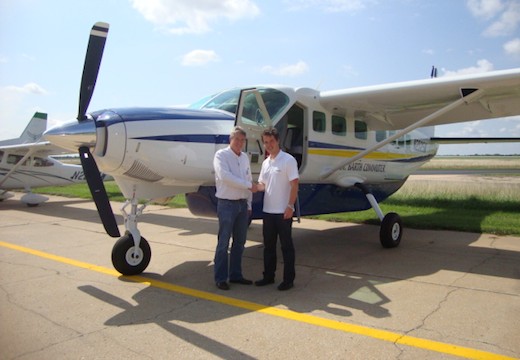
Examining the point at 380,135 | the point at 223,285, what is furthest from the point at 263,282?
the point at 380,135

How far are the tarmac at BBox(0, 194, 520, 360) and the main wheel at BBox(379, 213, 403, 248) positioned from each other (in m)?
0.15

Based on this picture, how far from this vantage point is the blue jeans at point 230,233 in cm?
470

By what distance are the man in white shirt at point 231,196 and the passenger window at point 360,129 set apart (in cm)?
374

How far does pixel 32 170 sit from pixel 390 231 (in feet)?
46.9

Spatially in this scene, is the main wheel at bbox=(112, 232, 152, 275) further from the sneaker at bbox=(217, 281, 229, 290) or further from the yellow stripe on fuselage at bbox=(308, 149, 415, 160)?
the yellow stripe on fuselage at bbox=(308, 149, 415, 160)

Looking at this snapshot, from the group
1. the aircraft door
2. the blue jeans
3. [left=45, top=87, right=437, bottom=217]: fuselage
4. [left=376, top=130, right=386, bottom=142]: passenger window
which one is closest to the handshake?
the blue jeans

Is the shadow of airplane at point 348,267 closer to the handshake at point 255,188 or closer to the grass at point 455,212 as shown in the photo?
the grass at point 455,212

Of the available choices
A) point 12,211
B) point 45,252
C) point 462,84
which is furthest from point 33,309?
point 12,211

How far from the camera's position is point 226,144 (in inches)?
216

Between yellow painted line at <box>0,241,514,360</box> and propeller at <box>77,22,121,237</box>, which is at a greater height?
propeller at <box>77,22,121,237</box>

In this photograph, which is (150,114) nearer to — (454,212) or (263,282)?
(263,282)

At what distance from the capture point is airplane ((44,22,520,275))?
186 inches

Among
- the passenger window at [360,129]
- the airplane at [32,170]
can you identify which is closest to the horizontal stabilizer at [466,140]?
the passenger window at [360,129]

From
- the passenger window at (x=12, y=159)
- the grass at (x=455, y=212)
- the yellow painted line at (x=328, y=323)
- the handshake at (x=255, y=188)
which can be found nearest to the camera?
the yellow painted line at (x=328, y=323)
